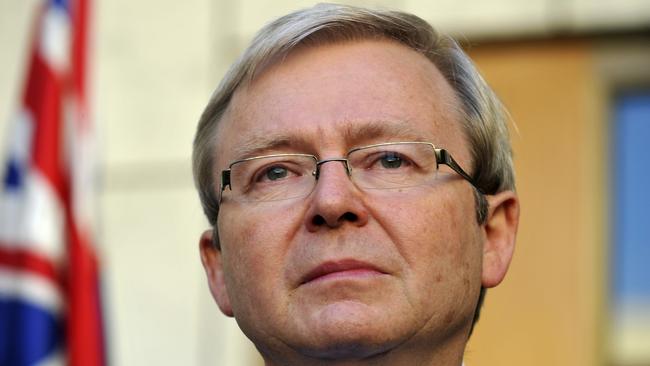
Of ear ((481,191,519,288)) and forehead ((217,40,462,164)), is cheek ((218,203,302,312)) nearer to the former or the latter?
forehead ((217,40,462,164))

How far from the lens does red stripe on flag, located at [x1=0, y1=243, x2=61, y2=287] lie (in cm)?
443

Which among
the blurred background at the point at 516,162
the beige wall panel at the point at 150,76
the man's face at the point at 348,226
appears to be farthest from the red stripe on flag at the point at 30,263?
the beige wall panel at the point at 150,76

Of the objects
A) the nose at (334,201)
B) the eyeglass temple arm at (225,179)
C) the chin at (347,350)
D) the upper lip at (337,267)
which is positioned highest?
the eyeglass temple arm at (225,179)

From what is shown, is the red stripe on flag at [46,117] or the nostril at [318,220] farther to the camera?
the red stripe on flag at [46,117]

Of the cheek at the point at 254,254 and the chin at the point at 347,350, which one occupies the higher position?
the cheek at the point at 254,254

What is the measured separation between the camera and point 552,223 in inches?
227

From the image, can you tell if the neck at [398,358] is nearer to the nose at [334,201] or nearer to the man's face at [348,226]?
the man's face at [348,226]

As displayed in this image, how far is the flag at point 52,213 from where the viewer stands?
4.37 metres

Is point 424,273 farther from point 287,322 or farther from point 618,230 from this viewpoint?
point 618,230

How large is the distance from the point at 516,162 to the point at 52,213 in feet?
6.73

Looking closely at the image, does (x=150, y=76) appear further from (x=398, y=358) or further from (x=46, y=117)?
(x=398, y=358)

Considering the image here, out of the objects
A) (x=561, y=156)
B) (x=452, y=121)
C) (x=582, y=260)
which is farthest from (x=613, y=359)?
(x=452, y=121)

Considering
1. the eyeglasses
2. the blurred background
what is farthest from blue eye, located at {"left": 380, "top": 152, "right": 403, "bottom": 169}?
the blurred background

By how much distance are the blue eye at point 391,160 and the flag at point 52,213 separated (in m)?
1.67
